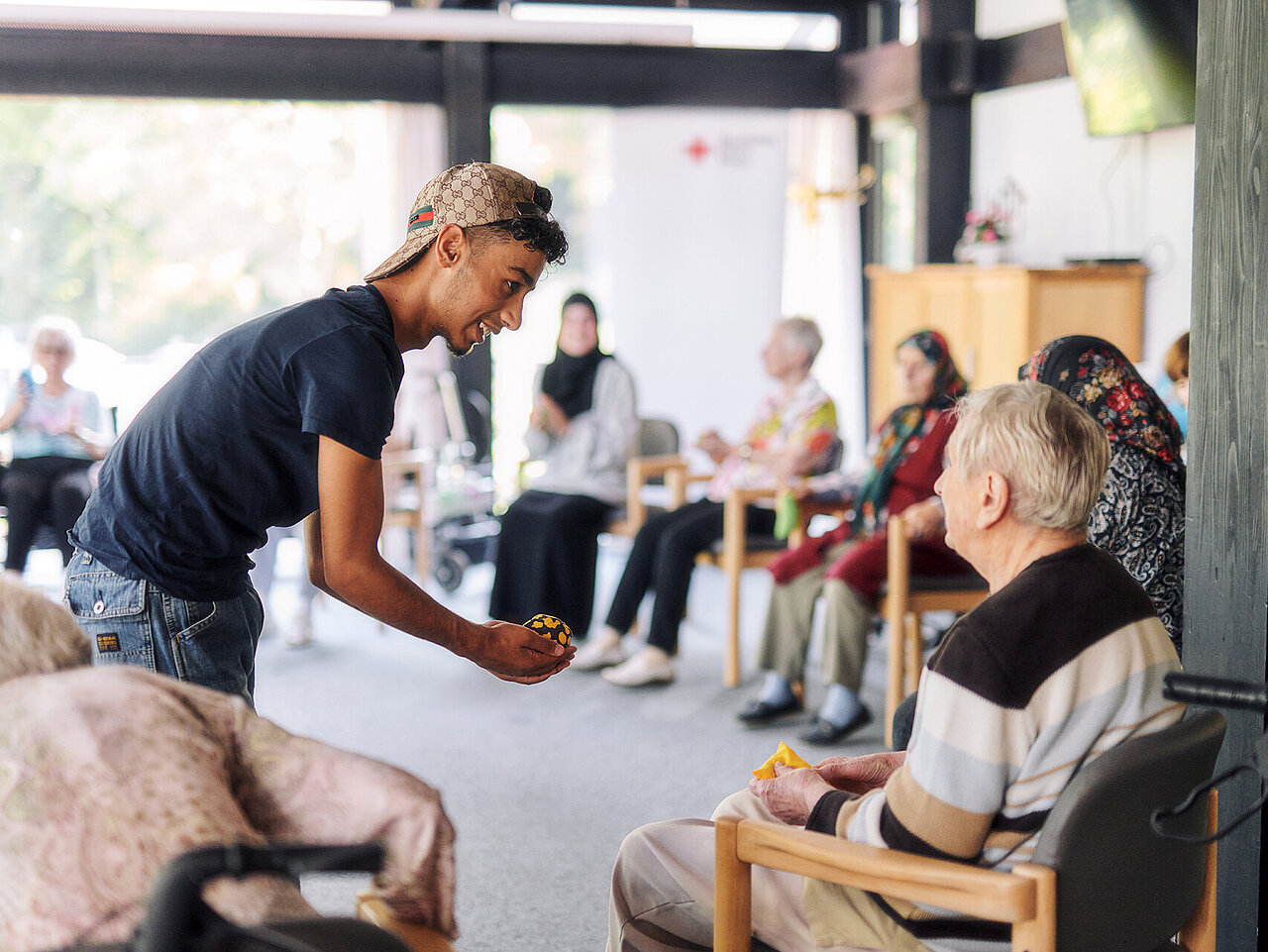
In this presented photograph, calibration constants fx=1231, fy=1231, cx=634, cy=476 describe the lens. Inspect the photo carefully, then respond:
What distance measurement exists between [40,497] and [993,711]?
4.88 m

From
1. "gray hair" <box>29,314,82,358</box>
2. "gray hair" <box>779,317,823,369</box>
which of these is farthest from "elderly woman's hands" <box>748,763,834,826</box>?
"gray hair" <box>29,314,82,358</box>

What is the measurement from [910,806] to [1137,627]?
32 centimetres

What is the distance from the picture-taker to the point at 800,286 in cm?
715

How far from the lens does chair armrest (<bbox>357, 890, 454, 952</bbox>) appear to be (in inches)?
46.9

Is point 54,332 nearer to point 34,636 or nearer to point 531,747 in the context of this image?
point 531,747

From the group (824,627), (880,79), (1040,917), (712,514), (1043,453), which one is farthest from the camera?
(880,79)

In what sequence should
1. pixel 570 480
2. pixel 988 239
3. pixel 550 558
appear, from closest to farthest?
pixel 550 558 < pixel 570 480 < pixel 988 239

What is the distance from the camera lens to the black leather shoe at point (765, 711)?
3855 mm

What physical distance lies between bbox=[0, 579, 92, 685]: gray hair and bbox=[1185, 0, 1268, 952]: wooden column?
1626 millimetres

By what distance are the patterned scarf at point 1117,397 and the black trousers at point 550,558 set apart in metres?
2.50

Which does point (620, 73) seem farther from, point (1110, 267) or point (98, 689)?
point (98, 689)

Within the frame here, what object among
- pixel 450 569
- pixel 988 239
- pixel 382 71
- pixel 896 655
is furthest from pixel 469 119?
pixel 896 655

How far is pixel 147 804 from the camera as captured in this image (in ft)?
3.43

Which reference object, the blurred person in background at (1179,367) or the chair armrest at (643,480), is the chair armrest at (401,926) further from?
the chair armrest at (643,480)
